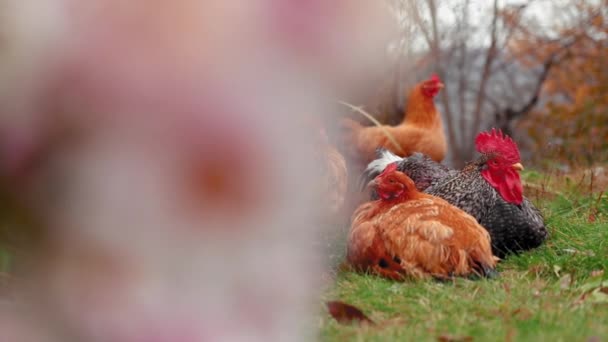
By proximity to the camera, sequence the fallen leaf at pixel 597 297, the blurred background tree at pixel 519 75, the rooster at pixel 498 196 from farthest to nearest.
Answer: the blurred background tree at pixel 519 75
the rooster at pixel 498 196
the fallen leaf at pixel 597 297

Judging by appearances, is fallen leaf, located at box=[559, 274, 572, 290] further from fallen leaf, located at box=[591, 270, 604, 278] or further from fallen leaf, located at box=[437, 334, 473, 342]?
fallen leaf, located at box=[437, 334, 473, 342]

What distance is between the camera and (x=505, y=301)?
1.82 metres

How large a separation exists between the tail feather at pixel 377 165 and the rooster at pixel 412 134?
0.63ft

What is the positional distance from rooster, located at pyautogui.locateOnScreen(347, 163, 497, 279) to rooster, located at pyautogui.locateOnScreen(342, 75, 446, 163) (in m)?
1.93

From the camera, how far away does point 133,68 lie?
0.43m

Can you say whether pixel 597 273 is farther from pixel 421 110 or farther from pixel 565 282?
pixel 421 110

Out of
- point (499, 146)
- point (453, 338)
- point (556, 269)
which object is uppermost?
point (499, 146)

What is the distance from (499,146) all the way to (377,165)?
1.10 m

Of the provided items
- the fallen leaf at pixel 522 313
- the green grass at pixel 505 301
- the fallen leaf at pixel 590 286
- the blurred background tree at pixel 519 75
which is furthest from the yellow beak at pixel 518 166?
the blurred background tree at pixel 519 75

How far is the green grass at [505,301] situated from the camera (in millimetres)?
1489

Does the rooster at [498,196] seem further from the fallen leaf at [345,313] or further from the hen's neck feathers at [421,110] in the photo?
the hen's neck feathers at [421,110]

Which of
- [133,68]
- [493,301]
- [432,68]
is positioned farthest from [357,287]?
[432,68]

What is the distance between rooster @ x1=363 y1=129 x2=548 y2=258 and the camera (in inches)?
104

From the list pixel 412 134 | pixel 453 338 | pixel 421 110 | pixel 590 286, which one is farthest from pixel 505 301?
pixel 421 110
